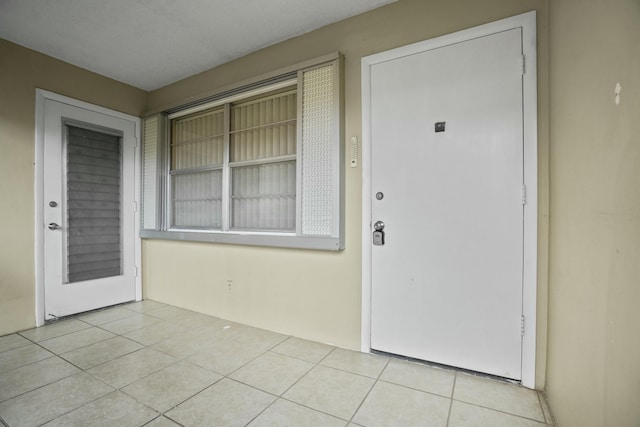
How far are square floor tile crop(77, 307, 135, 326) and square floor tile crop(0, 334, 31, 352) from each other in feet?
1.71

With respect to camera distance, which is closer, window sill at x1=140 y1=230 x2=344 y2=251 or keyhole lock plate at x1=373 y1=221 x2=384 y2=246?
keyhole lock plate at x1=373 y1=221 x2=384 y2=246

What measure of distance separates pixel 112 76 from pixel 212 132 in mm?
1518

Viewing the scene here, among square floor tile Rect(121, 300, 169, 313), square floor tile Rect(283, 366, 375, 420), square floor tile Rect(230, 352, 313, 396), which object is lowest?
→ square floor tile Rect(121, 300, 169, 313)

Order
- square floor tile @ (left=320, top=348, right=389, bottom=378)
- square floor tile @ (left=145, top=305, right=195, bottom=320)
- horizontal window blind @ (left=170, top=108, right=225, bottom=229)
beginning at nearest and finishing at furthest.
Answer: square floor tile @ (left=320, top=348, right=389, bottom=378) < square floor tile @ (left=145, top=305, right=195, bottom=320) < horizontal window blind @ (left=170, top=108, right=225, bottom=229)

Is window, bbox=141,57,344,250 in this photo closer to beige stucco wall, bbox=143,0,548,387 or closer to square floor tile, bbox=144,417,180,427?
beige stucco wall, bbox=143,0,548,387

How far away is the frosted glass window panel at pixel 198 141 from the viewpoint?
3.49 metres

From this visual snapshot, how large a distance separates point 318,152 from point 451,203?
4.03 ft

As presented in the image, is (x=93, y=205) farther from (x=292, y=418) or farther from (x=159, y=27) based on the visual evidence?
(x=292, y=418)

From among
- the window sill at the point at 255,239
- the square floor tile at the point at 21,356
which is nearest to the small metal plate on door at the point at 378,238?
the window sill at the point at 255,239

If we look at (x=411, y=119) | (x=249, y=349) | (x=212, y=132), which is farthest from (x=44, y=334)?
Answer: (x=411, y=119)

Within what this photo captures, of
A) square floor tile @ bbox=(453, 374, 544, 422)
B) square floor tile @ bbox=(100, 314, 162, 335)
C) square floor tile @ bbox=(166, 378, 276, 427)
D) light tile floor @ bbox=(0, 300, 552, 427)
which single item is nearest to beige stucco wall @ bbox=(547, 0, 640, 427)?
square floor tile @ bbox=(453, 374, 544, 422)

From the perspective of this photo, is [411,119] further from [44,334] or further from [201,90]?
[44,334]

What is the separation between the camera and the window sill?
251 cm

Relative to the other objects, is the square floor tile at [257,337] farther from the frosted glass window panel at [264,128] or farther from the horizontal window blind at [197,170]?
the frosted glass window panel at [264,128]
